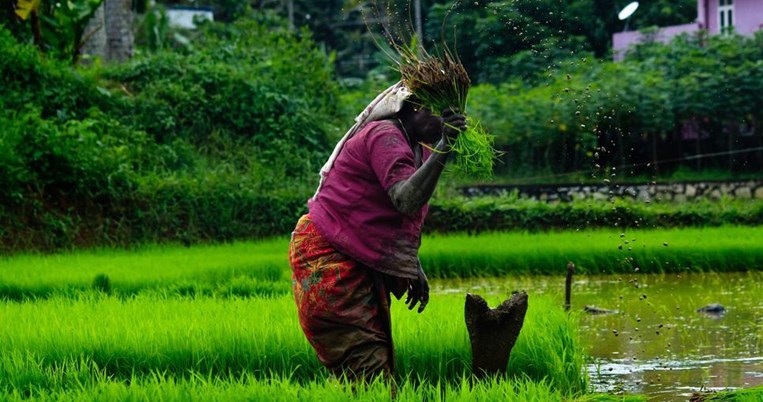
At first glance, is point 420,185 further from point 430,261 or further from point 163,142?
point 163,142

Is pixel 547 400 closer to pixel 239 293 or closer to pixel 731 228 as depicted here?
pixel 239 293

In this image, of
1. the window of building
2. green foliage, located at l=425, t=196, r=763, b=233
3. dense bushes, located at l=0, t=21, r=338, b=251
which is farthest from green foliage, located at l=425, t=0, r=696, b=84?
green foliage, located at l=425, t=196, r=763, b=233

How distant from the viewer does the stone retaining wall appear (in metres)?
16.8

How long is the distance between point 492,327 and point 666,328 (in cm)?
285

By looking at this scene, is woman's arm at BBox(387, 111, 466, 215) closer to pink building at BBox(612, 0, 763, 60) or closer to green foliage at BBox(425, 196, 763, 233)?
green foliage at BBox(425, 196, 763, 233)

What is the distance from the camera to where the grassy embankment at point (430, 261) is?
8.22 meters

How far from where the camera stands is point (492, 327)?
4723 millimetres

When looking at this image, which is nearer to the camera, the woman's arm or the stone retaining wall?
the woman's arm

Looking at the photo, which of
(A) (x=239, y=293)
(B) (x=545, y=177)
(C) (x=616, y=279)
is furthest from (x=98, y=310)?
(B) (x=545, y=177)

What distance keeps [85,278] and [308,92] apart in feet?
26.0

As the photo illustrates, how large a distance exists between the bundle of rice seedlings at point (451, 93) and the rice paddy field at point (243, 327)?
764mm

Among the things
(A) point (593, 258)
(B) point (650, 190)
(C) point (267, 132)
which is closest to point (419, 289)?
(A) point (593, 258)

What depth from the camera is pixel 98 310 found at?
658 cm

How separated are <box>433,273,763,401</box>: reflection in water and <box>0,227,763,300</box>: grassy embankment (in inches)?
6.6
